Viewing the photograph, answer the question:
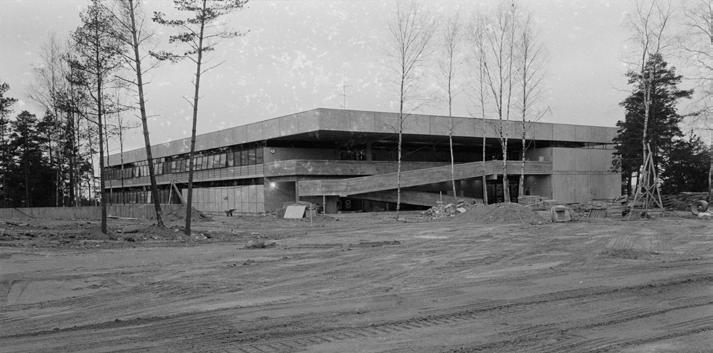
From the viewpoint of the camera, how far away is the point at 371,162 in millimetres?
51281

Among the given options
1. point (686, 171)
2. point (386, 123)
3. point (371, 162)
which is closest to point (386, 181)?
point (371, 162)

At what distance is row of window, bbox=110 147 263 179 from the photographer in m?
53.7

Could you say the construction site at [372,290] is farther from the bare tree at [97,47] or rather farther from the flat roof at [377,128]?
the flat roof at [377,128]

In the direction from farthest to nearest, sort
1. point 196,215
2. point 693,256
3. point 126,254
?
point 196,215 < point 126,254 < point 693,256

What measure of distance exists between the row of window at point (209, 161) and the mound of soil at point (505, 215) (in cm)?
2498

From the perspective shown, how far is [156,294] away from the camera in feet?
32.6

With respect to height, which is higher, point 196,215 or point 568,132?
point 568,132

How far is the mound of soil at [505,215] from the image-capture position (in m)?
32.2

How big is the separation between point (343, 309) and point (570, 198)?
2110 inches

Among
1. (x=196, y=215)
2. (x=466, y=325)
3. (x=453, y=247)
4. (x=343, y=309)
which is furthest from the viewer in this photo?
(x=196, y=215)

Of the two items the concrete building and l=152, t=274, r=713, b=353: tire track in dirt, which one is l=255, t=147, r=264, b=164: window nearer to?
the concrete building

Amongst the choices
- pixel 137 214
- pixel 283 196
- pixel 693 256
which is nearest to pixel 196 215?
pixel 137 214

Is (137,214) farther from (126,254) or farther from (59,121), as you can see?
(126,254)

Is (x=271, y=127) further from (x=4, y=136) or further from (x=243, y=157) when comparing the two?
(x=4, y=136)
